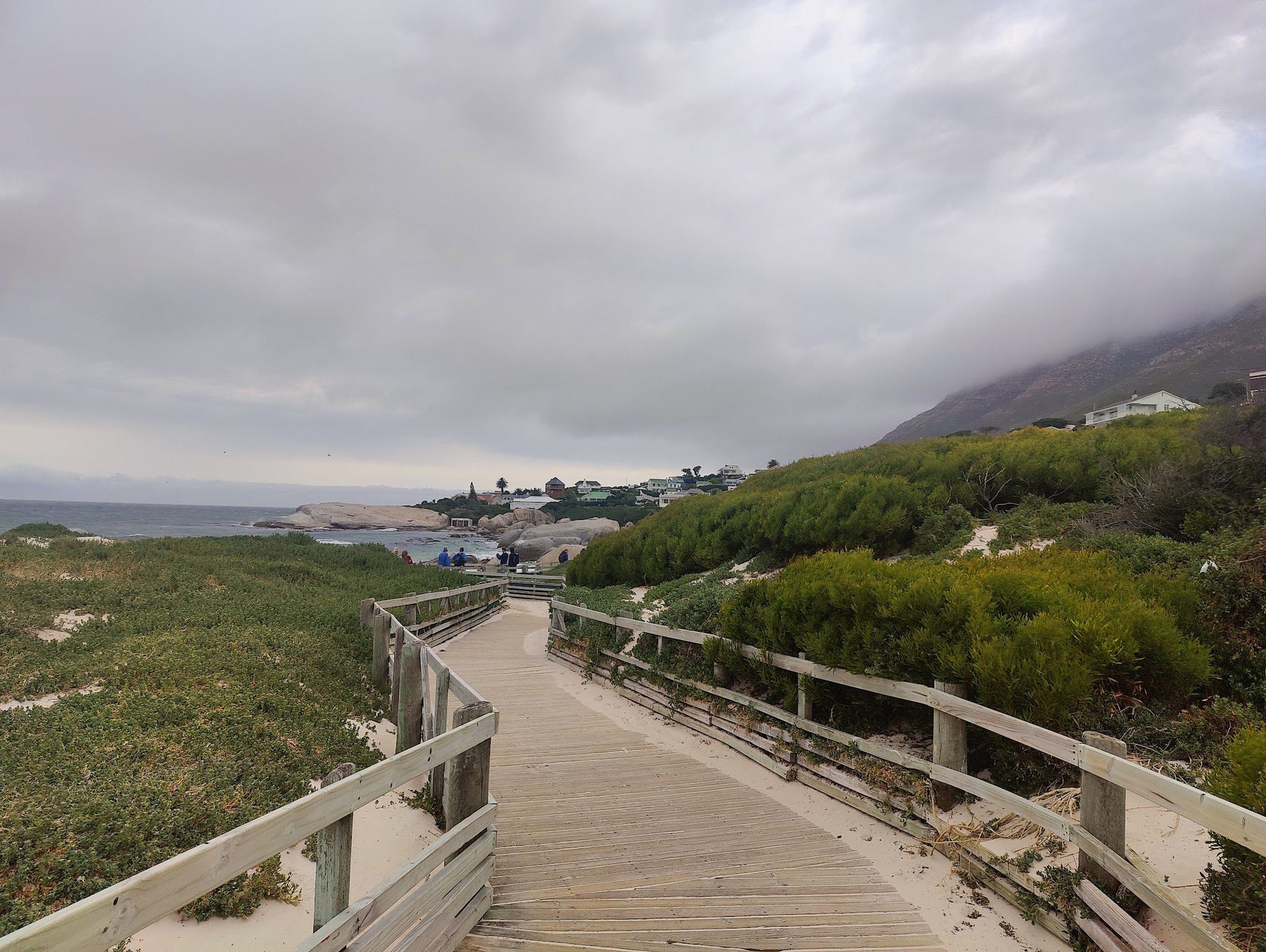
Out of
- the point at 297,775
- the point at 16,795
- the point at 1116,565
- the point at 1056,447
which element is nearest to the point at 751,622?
the point at 1116,565

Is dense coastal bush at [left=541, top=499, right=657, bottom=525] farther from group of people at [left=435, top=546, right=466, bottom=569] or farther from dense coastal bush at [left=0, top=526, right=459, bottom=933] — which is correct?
dense coastal bush at [left=0, top=526, right=459, bottom=933]

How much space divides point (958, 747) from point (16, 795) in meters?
6.12

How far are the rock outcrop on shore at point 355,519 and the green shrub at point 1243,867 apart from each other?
111 m

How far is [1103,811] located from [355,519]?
120 meters

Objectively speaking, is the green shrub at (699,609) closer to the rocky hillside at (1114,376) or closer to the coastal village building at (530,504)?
the rocky hillside at (1114,376)

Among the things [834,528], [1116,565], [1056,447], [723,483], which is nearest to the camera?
[1116,565]

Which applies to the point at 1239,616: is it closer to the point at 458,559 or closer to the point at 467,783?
the point at 467,783

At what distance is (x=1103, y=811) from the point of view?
10.8 feet

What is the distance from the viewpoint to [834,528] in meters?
11.3

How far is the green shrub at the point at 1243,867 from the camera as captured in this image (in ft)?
8.70

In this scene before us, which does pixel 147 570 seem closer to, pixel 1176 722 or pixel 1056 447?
pixel 1176 722

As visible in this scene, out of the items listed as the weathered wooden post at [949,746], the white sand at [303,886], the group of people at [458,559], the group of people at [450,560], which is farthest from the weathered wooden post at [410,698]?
the group of people at [450,560]

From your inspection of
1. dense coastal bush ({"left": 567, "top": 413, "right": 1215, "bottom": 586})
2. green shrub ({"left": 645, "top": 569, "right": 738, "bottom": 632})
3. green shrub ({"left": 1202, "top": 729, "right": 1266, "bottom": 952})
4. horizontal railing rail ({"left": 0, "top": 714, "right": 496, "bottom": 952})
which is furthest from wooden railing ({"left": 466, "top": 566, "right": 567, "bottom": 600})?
green shrub ({"left": 1202, "top": 729, "right": 1266, "bottom": 952})

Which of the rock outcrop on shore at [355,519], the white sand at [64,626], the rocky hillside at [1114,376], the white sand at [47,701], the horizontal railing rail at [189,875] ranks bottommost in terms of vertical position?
the rock outcrop on shore at [355,519]
